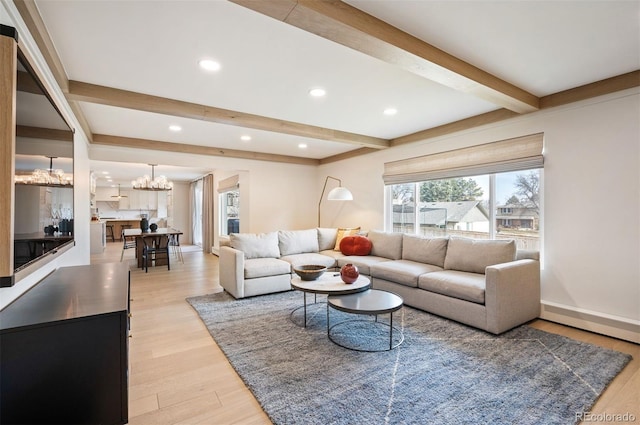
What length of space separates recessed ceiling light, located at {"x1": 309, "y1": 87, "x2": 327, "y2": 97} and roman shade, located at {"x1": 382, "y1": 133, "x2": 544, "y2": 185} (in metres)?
2.14

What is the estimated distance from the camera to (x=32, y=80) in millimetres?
1568

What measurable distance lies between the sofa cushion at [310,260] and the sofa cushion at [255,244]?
22cm

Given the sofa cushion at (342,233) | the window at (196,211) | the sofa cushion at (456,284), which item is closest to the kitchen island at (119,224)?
the window at (196,211)

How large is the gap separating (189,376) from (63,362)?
1.07 metres

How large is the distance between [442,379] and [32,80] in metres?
3.00

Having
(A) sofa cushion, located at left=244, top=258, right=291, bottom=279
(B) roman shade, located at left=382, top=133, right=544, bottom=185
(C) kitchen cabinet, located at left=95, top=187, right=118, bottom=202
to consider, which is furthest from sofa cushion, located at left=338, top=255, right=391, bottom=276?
(C) kitchen cabinet, located at left=95, top=187, right=118, bottom=202

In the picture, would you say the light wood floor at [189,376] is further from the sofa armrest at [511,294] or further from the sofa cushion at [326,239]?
the sofa cushion at [326,239]

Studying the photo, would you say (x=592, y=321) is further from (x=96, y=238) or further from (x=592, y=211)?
(x=96, y=238)

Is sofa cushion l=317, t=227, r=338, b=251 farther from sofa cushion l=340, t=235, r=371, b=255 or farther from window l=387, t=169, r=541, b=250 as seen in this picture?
window l=387, t=169, r=541, b=250

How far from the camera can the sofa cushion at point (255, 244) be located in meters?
4.50

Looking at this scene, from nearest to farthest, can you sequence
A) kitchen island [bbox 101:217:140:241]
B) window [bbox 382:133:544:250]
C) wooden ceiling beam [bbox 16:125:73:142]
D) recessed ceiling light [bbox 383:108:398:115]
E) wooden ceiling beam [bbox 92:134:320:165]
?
wooden ceiling beam [bbox 16:125:73:142]
window [bbox 382:133:544:250]
recessed ceiling light [bbox 383:108:398:115]
wooden ceiling beam [bbox 92:134:320:165]
kitchen island [bbox 101:217:140:241]

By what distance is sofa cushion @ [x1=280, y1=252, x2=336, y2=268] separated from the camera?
180 inches

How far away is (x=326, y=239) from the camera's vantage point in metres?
5.53

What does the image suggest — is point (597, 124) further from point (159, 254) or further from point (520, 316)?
point (159, 254)
